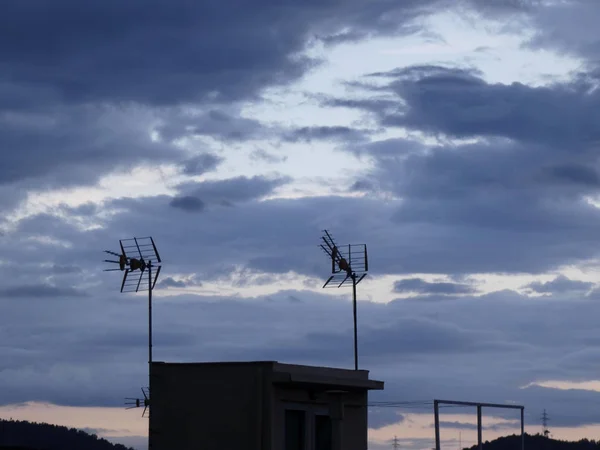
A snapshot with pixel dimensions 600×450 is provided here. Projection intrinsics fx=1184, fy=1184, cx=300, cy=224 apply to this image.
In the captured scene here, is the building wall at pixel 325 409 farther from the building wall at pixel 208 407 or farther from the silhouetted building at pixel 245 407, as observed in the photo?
the building wall at pixel 208 407

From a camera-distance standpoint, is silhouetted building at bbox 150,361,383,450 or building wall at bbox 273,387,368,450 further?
building wall at bbox 273,387,368,450

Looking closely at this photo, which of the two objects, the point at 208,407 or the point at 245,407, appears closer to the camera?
the point at 245,407

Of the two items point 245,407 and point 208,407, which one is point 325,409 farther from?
point 208,407

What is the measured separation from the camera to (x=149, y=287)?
46.5 m

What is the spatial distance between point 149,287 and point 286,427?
9.37 metres

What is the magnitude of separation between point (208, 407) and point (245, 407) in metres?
1.37

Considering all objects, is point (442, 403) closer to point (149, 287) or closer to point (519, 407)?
point (519, 407)

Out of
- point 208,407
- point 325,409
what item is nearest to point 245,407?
point 208,407

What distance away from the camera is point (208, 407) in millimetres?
39906

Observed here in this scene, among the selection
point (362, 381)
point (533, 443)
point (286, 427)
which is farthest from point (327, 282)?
point (533, 443)

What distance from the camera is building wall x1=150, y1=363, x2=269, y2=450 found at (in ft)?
129

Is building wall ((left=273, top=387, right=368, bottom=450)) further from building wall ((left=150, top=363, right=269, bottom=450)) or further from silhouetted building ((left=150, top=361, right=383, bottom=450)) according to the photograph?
building wall ((left=150, top=363, right=269, bottom=450))

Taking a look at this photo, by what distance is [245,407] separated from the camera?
1551 inches

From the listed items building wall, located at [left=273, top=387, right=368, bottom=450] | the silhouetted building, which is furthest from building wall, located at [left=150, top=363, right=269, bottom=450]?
building wall, located at [left=273, top=387, right=368, bottom=450]
